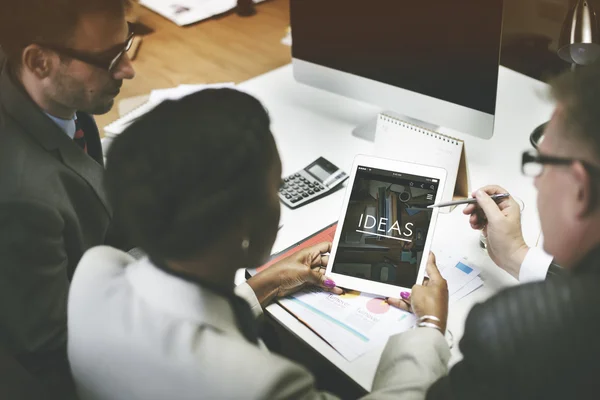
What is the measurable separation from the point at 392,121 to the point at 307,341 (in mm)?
524

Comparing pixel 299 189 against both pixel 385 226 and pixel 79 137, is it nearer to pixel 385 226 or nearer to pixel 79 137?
pixel 385 226

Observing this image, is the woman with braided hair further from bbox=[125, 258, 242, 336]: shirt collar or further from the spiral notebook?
the spiral notebook

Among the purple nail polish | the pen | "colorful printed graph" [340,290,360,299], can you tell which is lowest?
"colorful printed graph" [340,290,360,299]

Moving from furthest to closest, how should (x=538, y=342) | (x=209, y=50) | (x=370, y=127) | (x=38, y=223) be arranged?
(x=209, y=50) → (x=370, y=127) → (x=38, y=223) → (x=538, y=342)

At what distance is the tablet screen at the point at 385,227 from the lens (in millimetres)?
1107

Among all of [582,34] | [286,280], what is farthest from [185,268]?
[582,34]

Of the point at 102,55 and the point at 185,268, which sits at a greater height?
the point at 102,55

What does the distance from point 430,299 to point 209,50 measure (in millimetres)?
1274

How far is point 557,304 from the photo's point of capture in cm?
69

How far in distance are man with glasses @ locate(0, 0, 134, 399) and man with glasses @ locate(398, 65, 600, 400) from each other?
0.67m

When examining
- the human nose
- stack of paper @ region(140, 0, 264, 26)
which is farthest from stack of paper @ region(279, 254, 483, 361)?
stack of paper @ region(140, 0, 264, 26)

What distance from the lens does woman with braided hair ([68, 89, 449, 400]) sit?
733 mm

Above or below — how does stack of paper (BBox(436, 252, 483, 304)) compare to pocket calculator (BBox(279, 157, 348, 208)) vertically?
below

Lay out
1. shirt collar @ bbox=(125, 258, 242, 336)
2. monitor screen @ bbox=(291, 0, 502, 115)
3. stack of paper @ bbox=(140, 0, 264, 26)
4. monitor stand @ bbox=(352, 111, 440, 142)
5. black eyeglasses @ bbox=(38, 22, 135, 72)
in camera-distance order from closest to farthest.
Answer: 1. shirt collar @ bbox=(125, 258, 242, 336)
2. black eyeglasses @ bbox=(38, 22, 135, 72)
3. monitor screen @ bbox=(291, 0, 502, 115)
4. monitor stand @ bbox=(352, 111, 440, 142)
5. stack of paper @ bbox=(140, 0, 264, 26)
